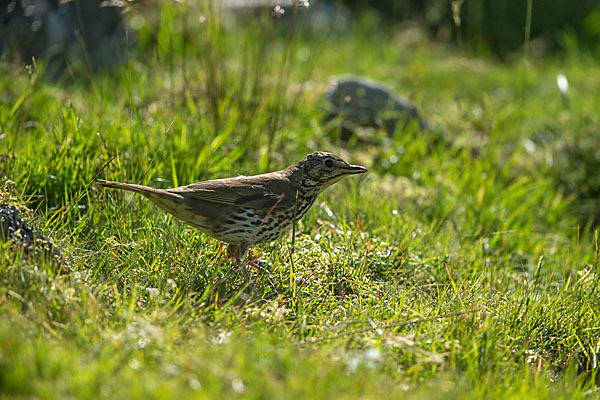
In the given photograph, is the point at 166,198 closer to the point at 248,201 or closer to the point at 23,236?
the point at 248,201

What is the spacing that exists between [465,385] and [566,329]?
1228 millimetres

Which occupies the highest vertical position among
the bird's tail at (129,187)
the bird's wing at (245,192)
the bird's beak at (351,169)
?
the bird's tail at (129,187)

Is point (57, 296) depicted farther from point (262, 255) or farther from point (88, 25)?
point (88, 25)

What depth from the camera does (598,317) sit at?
3988mm

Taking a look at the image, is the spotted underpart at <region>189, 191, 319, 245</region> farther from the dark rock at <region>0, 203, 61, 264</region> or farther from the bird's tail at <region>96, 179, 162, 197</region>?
the dark rock at <region>0, 203, 61, 264</region>

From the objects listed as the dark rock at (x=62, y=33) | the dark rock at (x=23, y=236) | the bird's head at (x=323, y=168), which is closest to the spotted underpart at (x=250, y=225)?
the bird's head at (x=323, y=168)

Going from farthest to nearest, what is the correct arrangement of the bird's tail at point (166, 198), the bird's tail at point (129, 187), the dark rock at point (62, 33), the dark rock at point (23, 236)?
the dark rock at point (62, 33), the bird's tail at point (166, 198), the bird's tail at point (129, 187), the dark rock at point (23, 236)

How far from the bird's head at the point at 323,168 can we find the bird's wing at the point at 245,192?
166 millimetres

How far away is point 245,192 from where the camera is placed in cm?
408

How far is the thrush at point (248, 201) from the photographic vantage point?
388cm

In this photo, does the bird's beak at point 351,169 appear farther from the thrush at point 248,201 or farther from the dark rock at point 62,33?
the dark rock at point 62,33

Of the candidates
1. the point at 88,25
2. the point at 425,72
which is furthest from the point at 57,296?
the point at 425,72

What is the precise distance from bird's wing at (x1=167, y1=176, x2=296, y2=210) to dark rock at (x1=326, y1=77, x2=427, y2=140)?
8.65ft

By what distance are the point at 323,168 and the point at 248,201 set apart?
0.57 meters
